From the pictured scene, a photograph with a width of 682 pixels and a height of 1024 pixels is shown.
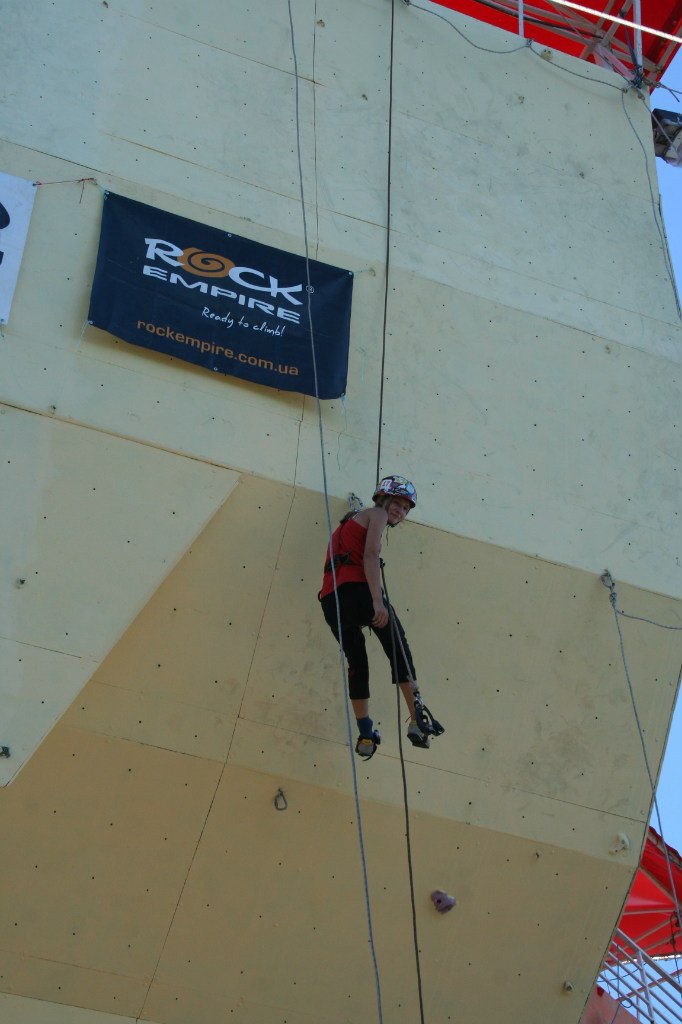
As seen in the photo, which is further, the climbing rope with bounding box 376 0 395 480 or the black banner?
the climbing rope with bounding box 376 0 395 480

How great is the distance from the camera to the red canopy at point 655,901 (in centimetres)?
923

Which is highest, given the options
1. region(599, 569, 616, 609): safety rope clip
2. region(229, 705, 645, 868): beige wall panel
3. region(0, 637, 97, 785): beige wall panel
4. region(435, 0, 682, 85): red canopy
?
region(435, 0, 682, 85): red canopy

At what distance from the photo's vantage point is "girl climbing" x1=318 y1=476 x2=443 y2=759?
17.6 ft

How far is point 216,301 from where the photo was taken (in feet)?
20.3

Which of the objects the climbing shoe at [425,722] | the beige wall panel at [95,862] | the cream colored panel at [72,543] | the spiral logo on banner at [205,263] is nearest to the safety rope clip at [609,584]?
the climbing shoe at [425,722]

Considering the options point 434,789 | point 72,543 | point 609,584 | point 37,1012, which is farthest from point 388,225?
point 37,1012

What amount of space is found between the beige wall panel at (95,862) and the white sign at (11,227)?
2.37m

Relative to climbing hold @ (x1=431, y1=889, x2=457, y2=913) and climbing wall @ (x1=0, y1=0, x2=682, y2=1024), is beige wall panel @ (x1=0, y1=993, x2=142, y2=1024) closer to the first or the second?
climbing wall @ (x1=0, y1=0, x2=682, y2=1024)

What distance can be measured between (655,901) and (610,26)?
8906 millimetres

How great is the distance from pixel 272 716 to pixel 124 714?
0.80 m

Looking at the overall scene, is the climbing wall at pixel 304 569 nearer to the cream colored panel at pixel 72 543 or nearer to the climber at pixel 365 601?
the cream colored panel at pixel 72 543

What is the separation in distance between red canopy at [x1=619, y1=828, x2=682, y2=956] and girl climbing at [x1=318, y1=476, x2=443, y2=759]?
14.9 feet

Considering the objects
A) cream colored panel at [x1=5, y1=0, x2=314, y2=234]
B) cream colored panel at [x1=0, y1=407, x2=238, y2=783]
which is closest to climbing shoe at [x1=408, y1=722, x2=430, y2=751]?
cream colored panel at [x1=0, y1=407, x2=238, y2=783]

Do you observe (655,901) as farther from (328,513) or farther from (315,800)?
(328,513)
